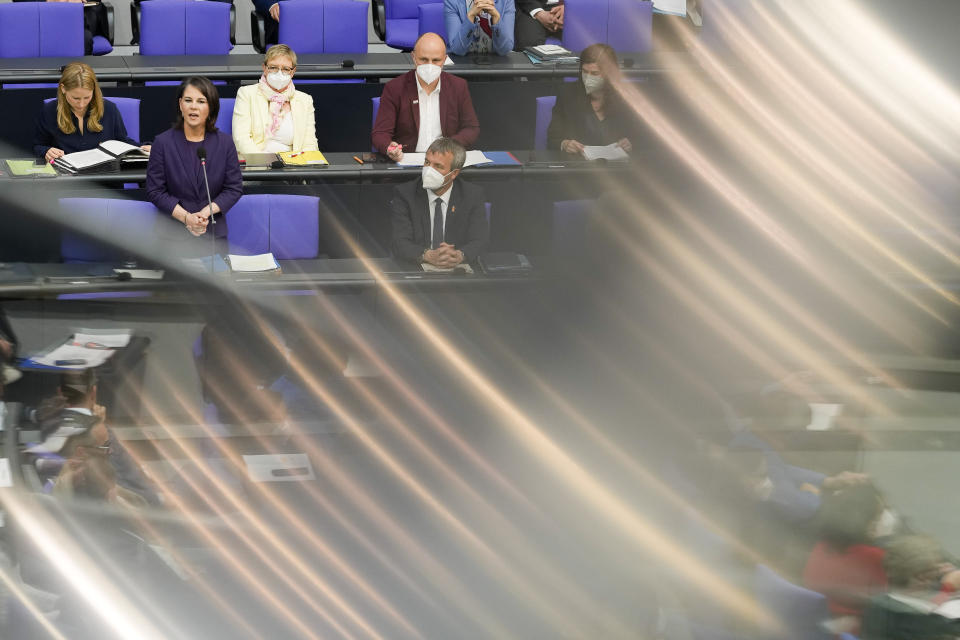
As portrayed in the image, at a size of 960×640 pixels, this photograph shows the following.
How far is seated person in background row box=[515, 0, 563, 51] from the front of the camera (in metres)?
5.13

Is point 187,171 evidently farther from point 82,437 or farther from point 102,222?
point 82,437

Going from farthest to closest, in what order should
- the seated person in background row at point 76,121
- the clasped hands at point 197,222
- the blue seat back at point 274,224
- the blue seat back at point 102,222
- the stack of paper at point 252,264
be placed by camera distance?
the seated person in background row at point 76,121, the blue seat back at point 274,224, the clasped hands at point 197,222, the blue seat back at point 102,222, the stack of paper at point 252,264

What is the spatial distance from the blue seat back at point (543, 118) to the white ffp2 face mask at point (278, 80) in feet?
3.15

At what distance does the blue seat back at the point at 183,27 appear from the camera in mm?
4840

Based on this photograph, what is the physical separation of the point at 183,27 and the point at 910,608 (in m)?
3.98

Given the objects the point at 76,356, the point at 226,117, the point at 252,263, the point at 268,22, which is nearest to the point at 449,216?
the point at 252,263

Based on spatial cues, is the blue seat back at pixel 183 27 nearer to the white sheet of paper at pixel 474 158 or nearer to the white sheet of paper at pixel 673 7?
the white sheet of paper at pixel 474 158

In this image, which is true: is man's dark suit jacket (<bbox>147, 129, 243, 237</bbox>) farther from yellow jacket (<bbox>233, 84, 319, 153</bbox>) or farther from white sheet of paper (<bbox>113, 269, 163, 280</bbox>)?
white sheet of paper (<bbox>113, 269, 163, 280</bbox>)

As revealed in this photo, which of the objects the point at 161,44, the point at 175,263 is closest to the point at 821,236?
the point at 175,263

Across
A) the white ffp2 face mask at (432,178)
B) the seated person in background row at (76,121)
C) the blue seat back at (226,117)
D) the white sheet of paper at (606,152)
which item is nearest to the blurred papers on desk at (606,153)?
the white sheet of paper at (606,152)

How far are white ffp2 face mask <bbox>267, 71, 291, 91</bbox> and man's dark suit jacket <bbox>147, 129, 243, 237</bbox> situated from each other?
63 cm

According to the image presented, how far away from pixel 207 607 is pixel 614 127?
294cm

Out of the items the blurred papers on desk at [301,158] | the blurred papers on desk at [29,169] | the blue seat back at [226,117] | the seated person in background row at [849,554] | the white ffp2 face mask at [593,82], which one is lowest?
the seated person in background row at [849,554]

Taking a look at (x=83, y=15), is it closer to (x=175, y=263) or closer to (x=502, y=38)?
(x=502, y=38)
